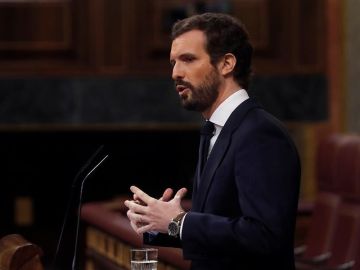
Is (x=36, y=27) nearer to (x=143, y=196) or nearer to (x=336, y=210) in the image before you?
(x=336, y=210)

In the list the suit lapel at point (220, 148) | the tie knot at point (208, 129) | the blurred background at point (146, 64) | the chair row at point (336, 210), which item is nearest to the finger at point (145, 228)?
the suit lapel at point (220, 148)

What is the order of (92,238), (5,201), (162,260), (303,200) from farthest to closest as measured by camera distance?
(5,201) → (303,200) → (92,238) → (162,260)

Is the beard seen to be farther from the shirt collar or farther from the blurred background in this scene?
the blurred background

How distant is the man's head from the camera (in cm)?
208

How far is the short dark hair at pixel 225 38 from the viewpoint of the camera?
208 cm

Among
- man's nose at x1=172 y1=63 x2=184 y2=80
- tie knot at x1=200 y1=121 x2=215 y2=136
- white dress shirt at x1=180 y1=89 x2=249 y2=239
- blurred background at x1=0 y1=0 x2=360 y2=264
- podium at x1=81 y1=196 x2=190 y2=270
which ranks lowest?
podium at x1=81 y1=196 x2=190 y2=270

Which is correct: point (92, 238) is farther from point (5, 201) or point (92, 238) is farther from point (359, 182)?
point (5, 201)

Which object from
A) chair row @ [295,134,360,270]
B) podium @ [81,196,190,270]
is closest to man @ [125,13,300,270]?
podium @ [81,196,190,270]

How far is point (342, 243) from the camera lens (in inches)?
182

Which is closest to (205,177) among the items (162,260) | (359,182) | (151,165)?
(162,260)

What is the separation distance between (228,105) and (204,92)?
60mm

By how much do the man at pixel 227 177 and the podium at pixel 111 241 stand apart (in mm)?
1036

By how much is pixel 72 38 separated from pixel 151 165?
3.37 feet

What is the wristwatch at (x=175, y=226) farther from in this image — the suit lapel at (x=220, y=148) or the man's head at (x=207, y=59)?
the man's head at (x=207, y=59)
